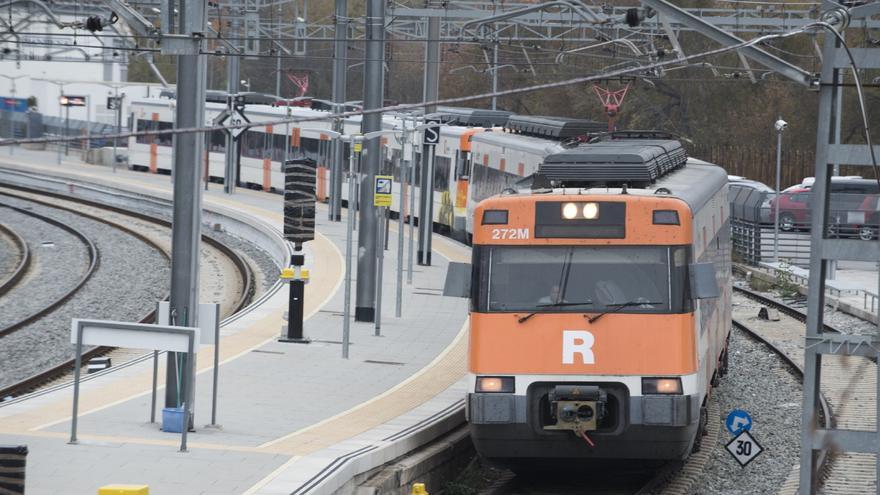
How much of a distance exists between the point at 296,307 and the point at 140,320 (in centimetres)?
630

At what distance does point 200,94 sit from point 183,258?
160cm

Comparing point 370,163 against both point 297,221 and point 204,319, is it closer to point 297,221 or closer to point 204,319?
point 297,221

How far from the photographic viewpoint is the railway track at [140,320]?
789 inches

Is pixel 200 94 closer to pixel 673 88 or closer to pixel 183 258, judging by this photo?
pixel 183 258

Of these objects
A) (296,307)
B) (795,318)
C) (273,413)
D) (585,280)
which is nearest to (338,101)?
(795,318)

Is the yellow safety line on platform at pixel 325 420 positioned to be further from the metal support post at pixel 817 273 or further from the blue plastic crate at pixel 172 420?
the metal support post at pixel 817 273

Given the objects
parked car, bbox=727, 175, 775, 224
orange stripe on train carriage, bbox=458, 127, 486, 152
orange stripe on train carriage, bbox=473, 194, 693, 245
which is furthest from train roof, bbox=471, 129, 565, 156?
orange stripe on train carriage, bbox=473, 194, 693, 245

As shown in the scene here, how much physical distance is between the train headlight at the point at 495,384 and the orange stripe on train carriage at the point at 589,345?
0.20 ft

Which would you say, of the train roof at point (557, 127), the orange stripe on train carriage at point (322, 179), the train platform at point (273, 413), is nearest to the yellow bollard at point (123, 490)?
the train platform at point (273, 413)

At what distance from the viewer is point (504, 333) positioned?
44.7 feet

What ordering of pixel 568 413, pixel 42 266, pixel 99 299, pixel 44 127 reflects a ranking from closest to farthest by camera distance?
pixel 568 413 < pixel 99 299 < pixel 42 266 < pixel 44 127

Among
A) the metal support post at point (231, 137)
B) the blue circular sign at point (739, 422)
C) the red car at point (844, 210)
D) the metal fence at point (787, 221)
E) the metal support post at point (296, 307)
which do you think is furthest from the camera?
the metal support post at point (231, 137)

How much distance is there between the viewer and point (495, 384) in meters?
13.6

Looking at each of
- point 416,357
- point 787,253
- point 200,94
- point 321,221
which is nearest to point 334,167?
point 321,221
